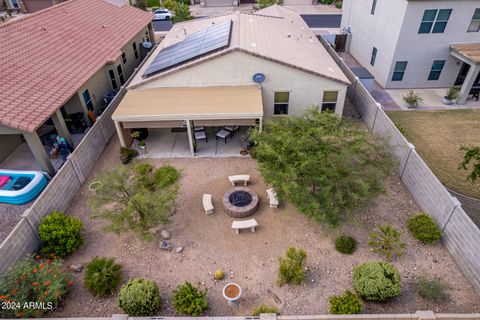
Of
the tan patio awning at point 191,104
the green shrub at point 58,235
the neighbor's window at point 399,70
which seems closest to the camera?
the green shrub at point 58,235

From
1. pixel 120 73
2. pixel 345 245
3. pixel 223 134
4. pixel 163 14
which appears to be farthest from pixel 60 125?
pixel 163 14

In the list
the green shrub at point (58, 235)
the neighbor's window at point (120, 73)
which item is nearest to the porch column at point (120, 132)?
the green shrub at point (58, 235)

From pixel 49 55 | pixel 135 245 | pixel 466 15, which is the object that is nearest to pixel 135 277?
pixel 135 245

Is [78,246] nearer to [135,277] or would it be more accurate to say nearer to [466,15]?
[135,277]

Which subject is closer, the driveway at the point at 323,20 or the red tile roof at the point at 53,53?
the red tile roof at the point at 53,53

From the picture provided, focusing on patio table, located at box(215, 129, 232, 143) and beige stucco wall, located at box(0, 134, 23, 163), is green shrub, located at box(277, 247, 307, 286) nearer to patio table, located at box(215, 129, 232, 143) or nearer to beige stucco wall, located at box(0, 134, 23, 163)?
patio table, located at box(215, 129, 232, 143)

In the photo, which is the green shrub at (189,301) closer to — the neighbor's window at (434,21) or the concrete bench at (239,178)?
the concrete bench at (239,178)
